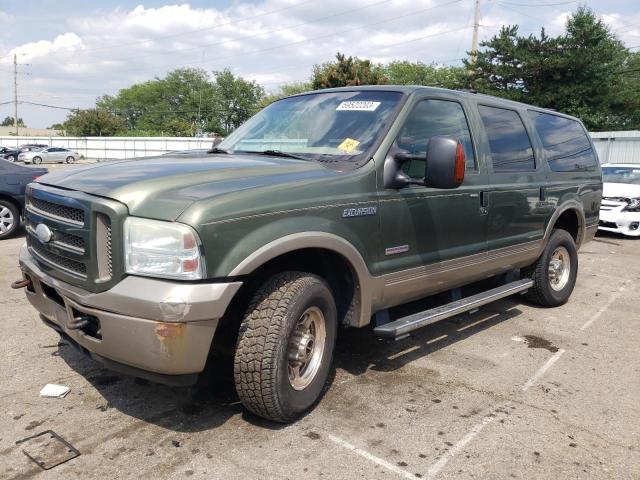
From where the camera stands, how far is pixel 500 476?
9.14 feet

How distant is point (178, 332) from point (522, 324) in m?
3.85

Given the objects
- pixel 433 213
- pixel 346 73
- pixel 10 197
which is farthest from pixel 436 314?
pixel 346 73

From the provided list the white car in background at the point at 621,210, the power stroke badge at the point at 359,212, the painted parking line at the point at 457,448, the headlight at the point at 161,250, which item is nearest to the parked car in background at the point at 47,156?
the white car in background at the point at 621,210

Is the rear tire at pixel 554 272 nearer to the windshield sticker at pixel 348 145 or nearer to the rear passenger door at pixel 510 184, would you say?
the rear passenger door at pixel 510 184

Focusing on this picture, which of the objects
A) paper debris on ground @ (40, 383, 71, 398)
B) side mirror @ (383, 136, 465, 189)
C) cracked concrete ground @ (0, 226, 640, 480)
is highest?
side mirror @ (383, 136, 465, 189)

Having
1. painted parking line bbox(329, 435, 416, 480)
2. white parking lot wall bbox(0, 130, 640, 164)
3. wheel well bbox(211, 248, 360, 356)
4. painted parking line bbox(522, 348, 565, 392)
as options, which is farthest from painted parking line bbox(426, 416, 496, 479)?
white parking lot wall bbox(0, 130, 640, 164)

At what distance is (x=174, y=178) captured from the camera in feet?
9.61

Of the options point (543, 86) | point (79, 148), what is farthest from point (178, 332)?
point (79, 148)

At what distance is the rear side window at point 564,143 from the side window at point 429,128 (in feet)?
4.62

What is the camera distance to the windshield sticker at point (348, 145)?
3.67 meters

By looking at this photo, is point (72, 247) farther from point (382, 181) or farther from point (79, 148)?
point (79, 148)

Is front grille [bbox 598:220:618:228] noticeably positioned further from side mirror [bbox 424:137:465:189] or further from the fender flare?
the fender flare

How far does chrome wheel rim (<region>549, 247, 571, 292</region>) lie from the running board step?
911 millimetres

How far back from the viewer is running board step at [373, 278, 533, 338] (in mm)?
3582
